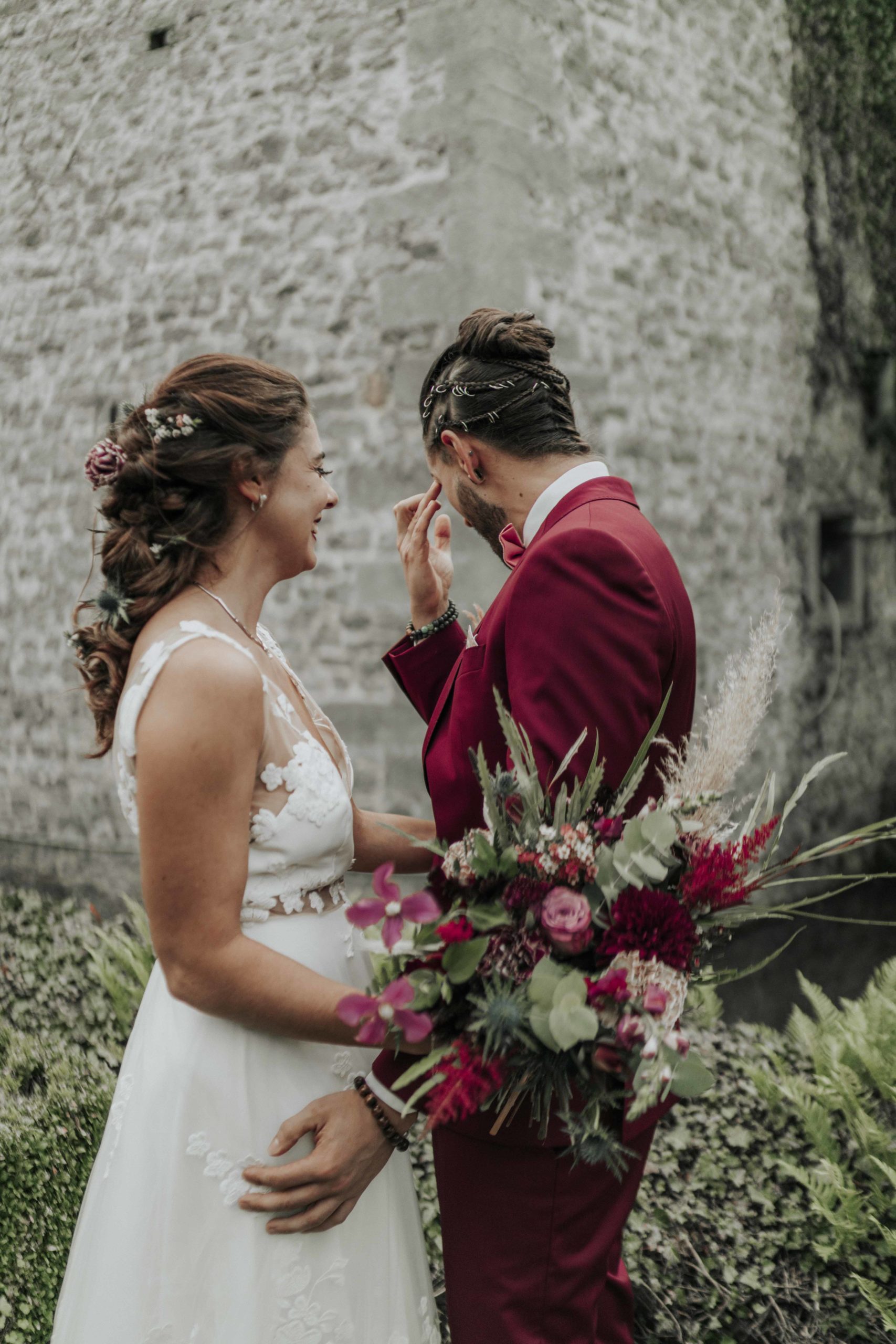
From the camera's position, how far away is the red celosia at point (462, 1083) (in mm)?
1426

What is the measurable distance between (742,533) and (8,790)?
18.4ft

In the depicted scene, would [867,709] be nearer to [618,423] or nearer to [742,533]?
[742,533]

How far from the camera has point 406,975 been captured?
60.6 inches

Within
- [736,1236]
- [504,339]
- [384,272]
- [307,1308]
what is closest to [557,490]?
[504,339]

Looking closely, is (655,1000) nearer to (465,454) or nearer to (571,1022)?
(571,1022)

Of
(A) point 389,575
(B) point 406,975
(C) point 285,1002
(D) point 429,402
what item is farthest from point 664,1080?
(A) point 389,575

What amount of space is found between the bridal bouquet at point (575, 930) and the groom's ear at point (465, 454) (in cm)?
87

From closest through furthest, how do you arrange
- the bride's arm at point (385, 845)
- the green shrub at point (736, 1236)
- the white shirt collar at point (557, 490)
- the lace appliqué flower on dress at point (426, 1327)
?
the lace appliqué flower on dress at point (426, 1327) → the white shirt collar at point (557, 490) → the bride's arm at point (385, 845) → the green shrub at point (736, 1236)

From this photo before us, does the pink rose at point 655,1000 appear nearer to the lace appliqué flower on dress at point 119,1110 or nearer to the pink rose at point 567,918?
the pink rose at point 567,918

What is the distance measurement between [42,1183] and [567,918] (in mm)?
2385

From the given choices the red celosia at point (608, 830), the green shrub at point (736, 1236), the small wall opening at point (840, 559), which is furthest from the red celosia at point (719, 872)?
the small wall opening at point (840, 559)

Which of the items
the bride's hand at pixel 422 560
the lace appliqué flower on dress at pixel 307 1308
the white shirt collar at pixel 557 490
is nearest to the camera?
the lace appliqué flower on dress at pixel 307 1308

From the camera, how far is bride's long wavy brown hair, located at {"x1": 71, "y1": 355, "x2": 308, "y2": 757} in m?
1.87

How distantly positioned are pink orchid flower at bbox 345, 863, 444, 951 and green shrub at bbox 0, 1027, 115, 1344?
2105 millimetres
